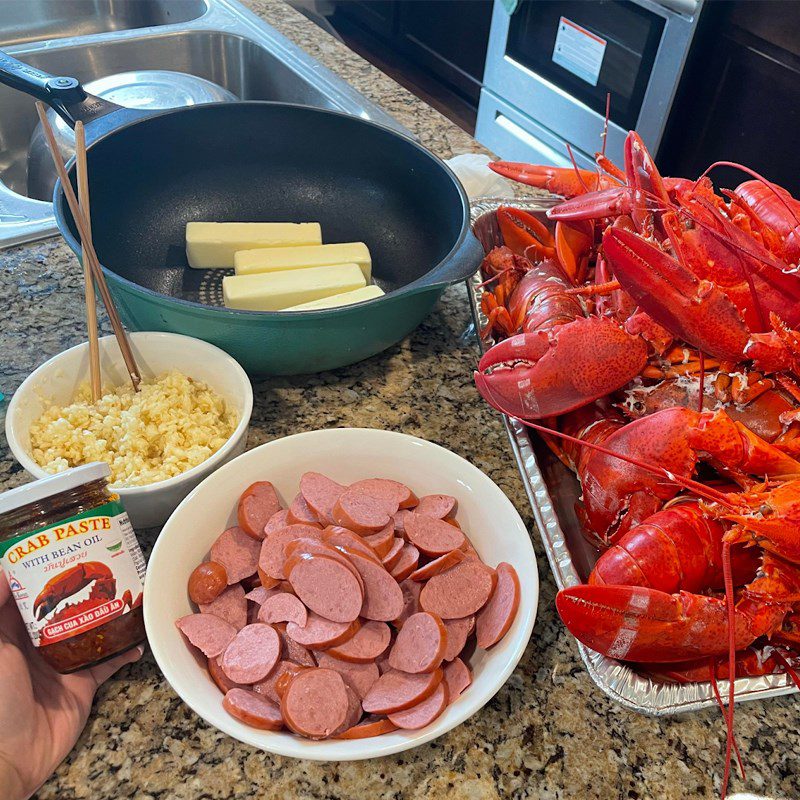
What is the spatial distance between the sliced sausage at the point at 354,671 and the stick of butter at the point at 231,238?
0.72 metres

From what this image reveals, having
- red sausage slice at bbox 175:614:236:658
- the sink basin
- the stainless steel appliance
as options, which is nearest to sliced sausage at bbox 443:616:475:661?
red sausage slice at bbox 175:614:236:658

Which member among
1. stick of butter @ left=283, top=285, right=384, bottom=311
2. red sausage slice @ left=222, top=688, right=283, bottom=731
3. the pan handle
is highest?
the pan handle

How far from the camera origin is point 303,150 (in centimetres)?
128

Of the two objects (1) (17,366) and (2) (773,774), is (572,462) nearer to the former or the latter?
(2) (773,774)

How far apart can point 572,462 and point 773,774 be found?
1.34ft

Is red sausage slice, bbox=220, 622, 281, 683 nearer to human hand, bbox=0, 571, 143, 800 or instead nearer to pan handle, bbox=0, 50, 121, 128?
human hand, bbox=0, 571, 143, 800

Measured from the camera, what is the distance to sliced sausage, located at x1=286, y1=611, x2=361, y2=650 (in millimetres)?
678

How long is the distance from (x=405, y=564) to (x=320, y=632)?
0.12 metres

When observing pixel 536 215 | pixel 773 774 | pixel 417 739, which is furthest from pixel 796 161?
pixel 417 739

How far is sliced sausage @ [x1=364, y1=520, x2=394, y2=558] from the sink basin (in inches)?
65.8

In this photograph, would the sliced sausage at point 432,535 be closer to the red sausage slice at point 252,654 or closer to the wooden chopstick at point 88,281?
the red sausage slice at point 252,654

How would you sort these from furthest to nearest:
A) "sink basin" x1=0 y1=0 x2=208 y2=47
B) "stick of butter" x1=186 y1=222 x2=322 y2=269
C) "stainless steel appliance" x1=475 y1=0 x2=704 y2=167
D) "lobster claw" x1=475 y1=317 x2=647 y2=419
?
"stainless steel appliance" x1=475 y1=0 x2=704 y2=167
"sink basin" x1=0 y1=0 x2=208 y2=47
"stick of butter" x1=186 y1=222 x2=322 y2=269
"lobster claw" x1=475 y1=317 x2=647 y2=419

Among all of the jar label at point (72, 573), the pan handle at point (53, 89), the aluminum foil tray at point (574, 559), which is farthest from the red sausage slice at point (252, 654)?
the pan handle at point (53, 89)

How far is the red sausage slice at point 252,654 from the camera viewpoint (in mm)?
661
